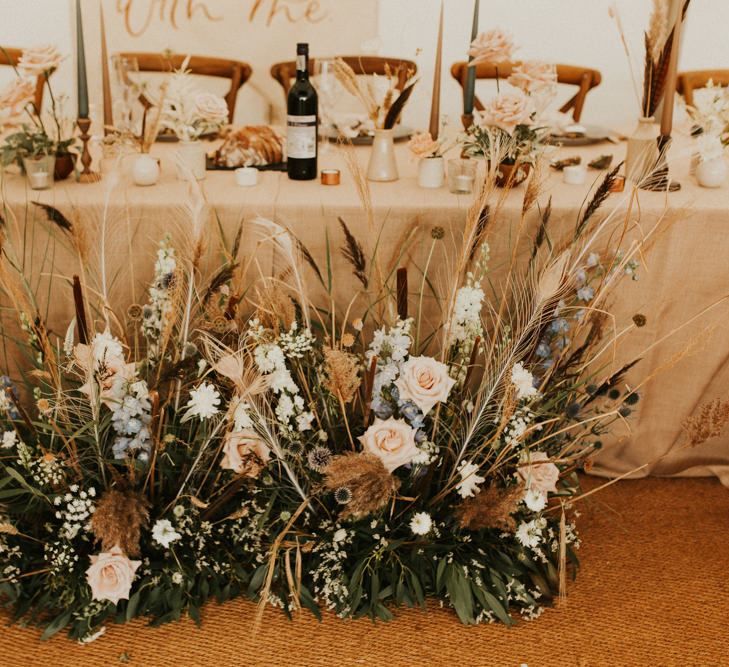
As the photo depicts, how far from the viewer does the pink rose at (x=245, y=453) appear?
1.40 meters

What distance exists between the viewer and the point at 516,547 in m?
1.53

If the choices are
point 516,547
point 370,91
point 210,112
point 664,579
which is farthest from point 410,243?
point 664,579

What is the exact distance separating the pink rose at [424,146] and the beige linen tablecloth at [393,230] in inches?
3.1

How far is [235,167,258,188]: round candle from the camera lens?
5.66 feet

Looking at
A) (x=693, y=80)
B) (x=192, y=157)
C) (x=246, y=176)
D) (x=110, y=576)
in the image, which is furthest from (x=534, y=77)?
(x=693, y=80)

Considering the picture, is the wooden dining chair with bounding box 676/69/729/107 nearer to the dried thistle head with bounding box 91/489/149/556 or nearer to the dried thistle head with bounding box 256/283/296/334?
the dried thistle head with bounding box 256/283/296/334

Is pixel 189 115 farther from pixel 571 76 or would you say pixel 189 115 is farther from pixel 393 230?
pixel 571 76

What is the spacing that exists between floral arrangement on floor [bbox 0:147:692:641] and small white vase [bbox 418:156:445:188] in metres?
0.19

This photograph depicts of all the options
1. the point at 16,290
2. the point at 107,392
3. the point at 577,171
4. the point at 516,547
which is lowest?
the point at 516,547

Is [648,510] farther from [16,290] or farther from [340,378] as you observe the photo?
[16,290]

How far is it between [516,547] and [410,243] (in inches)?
25.1

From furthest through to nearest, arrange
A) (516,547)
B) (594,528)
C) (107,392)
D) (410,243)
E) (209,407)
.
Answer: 1. (594,528)
2. (410,243)
3. (516,547)
4. (107,392)
5. (209,407)

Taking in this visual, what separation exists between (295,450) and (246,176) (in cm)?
64

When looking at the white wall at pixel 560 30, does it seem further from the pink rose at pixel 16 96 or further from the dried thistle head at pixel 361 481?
the dried thistle head at pixel 361 481
